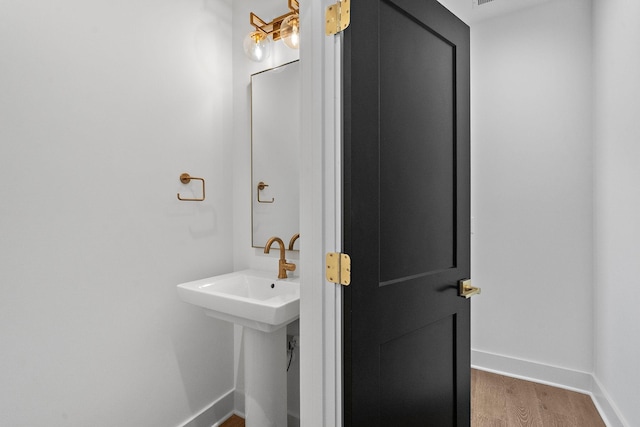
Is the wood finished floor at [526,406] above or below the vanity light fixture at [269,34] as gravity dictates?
below

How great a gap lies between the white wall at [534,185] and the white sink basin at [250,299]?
5.44ft

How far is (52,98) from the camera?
1317 millimetres

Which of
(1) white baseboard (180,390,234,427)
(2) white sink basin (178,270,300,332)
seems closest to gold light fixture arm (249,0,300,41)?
(2) white sink basin (178,270,300,332)

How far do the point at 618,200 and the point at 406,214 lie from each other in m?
1.32

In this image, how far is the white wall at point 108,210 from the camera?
1233 millimetres

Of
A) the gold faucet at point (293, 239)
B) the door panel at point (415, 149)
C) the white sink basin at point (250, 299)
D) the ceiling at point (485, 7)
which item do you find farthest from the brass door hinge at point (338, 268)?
the ceiling at point (485, 7)

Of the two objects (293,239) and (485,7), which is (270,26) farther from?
(485,7)

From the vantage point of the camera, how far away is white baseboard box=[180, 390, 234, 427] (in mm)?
1860

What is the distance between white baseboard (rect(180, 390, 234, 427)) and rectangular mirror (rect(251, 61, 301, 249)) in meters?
0.96

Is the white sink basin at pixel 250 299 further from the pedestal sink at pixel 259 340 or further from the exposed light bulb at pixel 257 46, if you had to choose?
the exposed light bulb at pixel 257 46

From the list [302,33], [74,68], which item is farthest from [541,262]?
[74,68]

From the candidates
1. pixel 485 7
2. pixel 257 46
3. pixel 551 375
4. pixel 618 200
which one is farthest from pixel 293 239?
pixel 485 7

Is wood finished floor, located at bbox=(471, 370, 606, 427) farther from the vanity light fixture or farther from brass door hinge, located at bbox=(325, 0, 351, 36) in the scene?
the vanity light fixture

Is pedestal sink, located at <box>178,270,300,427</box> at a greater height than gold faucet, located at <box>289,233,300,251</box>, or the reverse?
gold faucet, located at <box>289,233,300,251</box>
